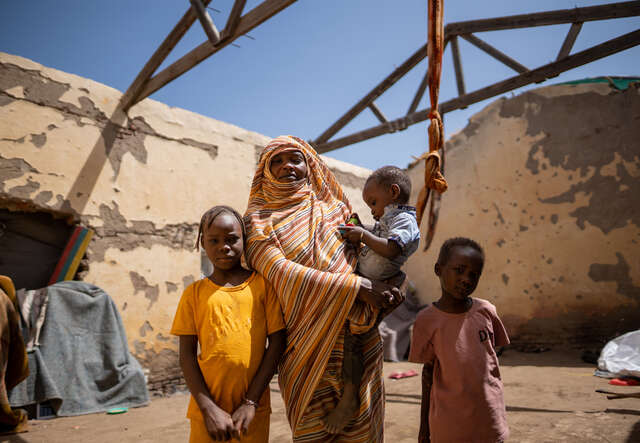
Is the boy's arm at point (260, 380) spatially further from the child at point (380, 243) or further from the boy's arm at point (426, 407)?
the boy's arm at point (426, 407)

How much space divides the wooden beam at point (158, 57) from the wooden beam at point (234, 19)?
1.18ft

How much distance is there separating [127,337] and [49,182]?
190cm

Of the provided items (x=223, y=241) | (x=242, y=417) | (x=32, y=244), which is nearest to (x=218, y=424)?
(x=242, y=417)

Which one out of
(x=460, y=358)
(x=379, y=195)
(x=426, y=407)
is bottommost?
(x=426, y=407)

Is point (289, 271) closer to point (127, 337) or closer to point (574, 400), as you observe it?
point (574, 400)

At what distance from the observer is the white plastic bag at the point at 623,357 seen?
3680mm

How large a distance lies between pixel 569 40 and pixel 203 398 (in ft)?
14.6

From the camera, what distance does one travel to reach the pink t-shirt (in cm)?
155

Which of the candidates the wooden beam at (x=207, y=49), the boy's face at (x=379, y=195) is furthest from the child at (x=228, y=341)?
the wooden beam at (x=207, y=49)

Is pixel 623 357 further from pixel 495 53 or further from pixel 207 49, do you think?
pixel 207 49

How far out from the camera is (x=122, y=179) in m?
4.73

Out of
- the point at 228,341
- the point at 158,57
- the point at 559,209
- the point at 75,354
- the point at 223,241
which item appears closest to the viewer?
the point at 228,341

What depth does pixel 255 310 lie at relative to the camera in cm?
154

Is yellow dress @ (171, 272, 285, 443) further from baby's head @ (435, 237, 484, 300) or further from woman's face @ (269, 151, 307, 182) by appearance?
baby's head @ (435, 237, 484, 300)
